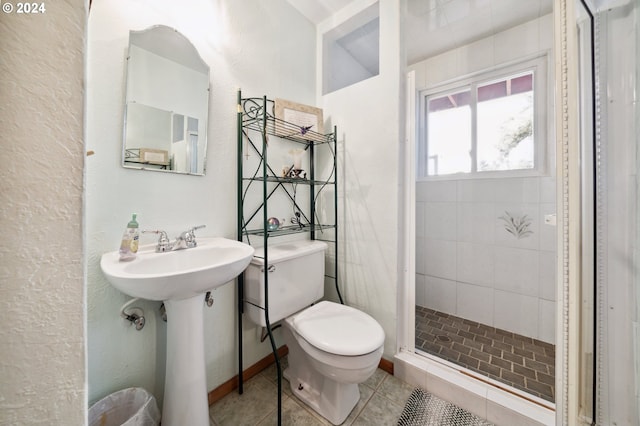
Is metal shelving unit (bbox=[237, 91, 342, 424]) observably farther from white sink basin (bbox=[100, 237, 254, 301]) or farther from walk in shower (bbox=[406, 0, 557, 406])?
walk in shower (bbox=[406, 0, 557, 406])

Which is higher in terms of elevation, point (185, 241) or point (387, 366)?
point (185, 241)

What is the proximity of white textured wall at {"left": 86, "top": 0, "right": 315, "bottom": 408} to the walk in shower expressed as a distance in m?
1.03

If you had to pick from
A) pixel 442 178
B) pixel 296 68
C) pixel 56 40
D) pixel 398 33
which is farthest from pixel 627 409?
pixel 296 68

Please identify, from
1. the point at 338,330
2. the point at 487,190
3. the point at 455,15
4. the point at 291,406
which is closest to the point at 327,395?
the point at 291,406

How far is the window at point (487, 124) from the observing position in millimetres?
1830

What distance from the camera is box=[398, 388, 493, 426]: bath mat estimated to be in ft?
3.80

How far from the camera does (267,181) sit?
58.1 inches

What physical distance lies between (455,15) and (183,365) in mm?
2697

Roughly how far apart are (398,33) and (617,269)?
1555 millimetres

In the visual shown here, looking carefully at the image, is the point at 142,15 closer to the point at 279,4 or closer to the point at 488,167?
→ the point at 279,4

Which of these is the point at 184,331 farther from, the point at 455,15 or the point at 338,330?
the point at 455,15

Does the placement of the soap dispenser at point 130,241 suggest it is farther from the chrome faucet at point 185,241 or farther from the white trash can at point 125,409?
the white trash can at point 125,409

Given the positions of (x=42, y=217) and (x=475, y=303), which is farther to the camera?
(x=475, y=303)

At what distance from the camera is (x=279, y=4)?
1595mm
